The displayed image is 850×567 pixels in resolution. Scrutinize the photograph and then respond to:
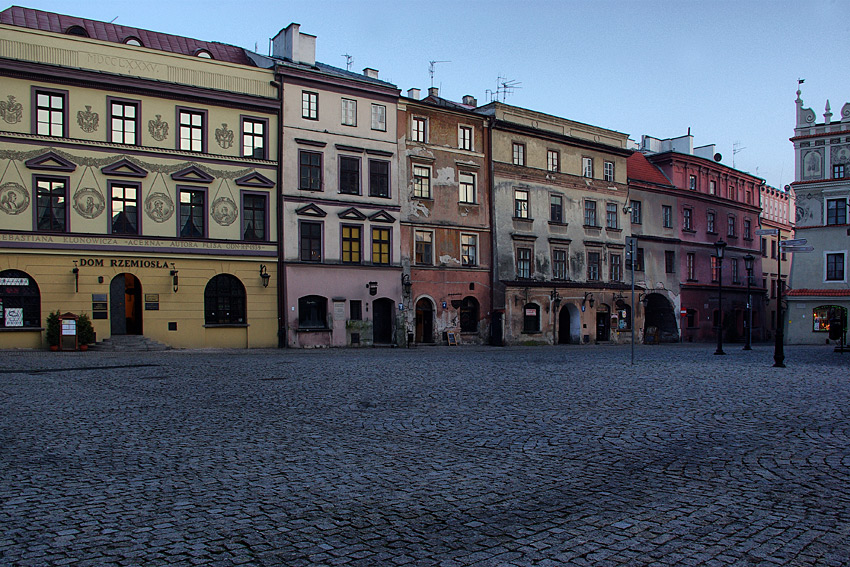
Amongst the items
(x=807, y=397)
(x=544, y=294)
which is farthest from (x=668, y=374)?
(x=544, y=294)

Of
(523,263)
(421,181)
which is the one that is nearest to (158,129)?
(421,181)

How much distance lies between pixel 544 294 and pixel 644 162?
58.2ft

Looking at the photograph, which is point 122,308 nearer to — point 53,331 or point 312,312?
point 53,331

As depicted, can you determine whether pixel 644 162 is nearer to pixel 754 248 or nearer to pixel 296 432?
pixel 754 248

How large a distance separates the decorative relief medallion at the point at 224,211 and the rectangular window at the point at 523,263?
705 inches

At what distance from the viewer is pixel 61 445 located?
28.2 ft

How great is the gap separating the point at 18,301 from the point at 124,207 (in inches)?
225

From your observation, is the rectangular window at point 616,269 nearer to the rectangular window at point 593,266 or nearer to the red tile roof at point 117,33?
the rectangular window at point 593,266

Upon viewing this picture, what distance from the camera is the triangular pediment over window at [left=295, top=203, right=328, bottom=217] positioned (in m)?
34.5

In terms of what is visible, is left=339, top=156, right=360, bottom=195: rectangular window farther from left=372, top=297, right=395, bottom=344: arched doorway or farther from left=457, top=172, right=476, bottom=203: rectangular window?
left=457, top=172, right=476, bottom=203: rectangular window

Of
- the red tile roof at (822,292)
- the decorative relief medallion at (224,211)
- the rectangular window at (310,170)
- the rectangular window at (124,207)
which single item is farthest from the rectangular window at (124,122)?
the red tile roof at (822,292)

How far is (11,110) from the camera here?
27969 mm

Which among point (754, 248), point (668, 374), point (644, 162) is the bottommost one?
point (668, 374)

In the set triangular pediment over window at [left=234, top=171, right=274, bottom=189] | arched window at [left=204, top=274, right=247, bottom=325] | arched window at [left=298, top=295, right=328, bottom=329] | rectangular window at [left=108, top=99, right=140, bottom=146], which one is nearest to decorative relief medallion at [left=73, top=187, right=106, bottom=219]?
rectangular window at [left=108, top=99, right=140, bottom=146]
